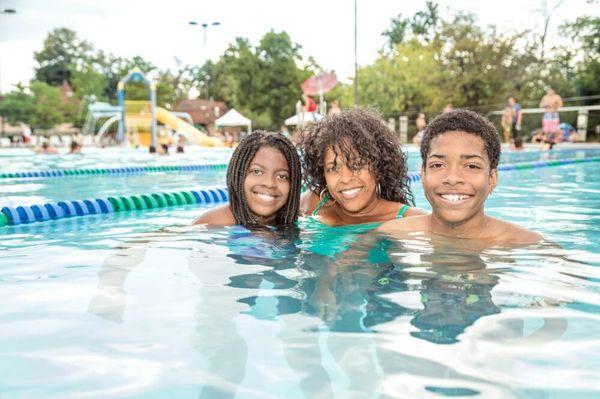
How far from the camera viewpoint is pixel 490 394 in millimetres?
1592

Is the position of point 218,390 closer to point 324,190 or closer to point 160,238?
point 160,238

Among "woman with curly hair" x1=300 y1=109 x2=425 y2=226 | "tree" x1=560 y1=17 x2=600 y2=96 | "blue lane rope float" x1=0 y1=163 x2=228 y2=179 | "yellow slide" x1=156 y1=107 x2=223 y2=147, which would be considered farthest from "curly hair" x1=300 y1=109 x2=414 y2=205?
"yellow slide" x1=156 y1=107 x2=223 y2=147

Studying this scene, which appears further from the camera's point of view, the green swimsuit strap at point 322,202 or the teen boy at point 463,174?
the green swimsuit strap at point 322,202

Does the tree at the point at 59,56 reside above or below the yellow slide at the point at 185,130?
above

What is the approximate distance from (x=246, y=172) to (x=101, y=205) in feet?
8.34

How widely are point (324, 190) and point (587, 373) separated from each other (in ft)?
9.59

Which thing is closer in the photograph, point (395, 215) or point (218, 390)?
point (218, 390)

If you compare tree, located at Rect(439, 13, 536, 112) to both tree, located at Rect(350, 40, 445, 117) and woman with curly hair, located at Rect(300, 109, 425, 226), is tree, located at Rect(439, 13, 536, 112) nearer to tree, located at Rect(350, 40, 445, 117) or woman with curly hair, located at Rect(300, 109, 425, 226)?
tree, located at Rect(350, 40, 445, 117)

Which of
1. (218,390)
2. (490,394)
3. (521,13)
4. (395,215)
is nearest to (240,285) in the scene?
(218,390)

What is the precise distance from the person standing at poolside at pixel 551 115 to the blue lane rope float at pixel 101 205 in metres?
13.2

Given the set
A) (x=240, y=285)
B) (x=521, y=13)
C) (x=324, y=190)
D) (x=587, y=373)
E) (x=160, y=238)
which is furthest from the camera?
(x=521, y=13)

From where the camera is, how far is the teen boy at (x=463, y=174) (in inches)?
132

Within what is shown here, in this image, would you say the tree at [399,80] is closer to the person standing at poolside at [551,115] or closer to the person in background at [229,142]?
the person in background at [229,142]

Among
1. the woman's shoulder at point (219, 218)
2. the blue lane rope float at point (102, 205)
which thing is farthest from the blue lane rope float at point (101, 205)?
the woman's shoulder at point (219, 218)
